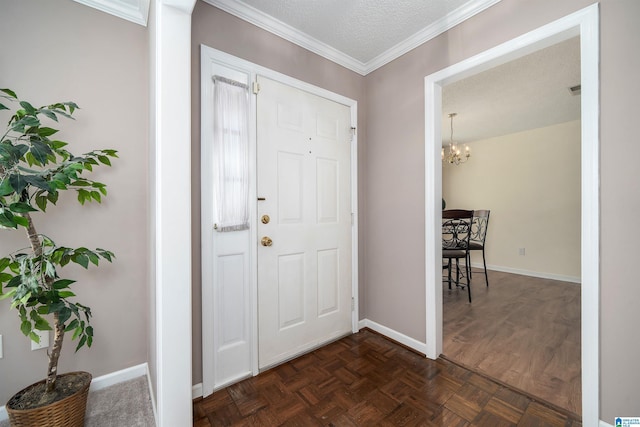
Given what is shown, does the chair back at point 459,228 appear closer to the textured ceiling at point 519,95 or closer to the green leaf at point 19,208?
the textured ceiling at point 519,95

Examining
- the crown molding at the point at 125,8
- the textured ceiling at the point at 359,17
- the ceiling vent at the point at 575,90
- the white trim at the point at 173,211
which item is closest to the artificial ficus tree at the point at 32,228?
the white trim at the point at 173,211

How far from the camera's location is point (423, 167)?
2.08 meters

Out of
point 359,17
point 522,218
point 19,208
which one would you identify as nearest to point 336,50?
point 359,17

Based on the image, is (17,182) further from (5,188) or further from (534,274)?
(534,274)

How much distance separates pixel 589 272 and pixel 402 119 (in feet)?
5.25

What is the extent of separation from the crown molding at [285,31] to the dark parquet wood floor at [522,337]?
2.69 m

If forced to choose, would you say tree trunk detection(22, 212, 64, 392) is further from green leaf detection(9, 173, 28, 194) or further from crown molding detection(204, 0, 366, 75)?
crown molding detection(204, 0, 366, 75)

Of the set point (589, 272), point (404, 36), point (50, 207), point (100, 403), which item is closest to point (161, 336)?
point (100, 403)

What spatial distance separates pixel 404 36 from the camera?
210cm

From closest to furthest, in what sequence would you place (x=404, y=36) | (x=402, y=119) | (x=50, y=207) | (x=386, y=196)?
(x=50, y=207)
(x=404, y=36)
(x=402, y=119)
(x=386, y=196)

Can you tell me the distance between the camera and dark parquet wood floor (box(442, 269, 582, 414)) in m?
1.73

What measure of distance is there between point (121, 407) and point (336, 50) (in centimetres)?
299

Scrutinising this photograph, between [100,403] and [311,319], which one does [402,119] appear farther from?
[100,403]

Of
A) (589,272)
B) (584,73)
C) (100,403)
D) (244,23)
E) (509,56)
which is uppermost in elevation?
(244,23)
